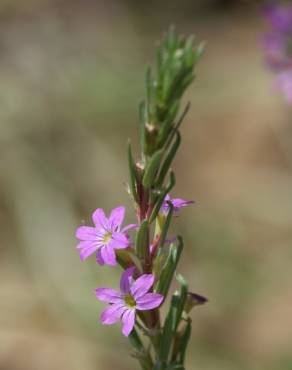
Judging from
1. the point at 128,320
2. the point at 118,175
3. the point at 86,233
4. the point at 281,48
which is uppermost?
the point at 118,175

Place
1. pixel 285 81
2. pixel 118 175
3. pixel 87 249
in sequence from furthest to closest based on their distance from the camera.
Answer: pixel 118 175, pixel 285 81, pixel 87 249

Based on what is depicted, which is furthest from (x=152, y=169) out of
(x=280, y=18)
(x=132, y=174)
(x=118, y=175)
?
(x=118, y=175)

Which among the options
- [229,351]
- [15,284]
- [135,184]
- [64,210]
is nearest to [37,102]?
[64,210]

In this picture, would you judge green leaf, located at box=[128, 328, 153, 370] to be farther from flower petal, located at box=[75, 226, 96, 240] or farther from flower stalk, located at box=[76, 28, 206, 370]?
flower petal, located at box=[75, 226, 96, 240]

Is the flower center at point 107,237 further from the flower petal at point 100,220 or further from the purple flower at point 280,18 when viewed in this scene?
the purple flower at point 280,18

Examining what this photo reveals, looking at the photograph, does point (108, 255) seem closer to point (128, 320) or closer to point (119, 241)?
point (119, 241)

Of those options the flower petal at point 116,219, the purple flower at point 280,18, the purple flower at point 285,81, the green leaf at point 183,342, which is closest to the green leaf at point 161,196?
the flower petal at point 116,219
